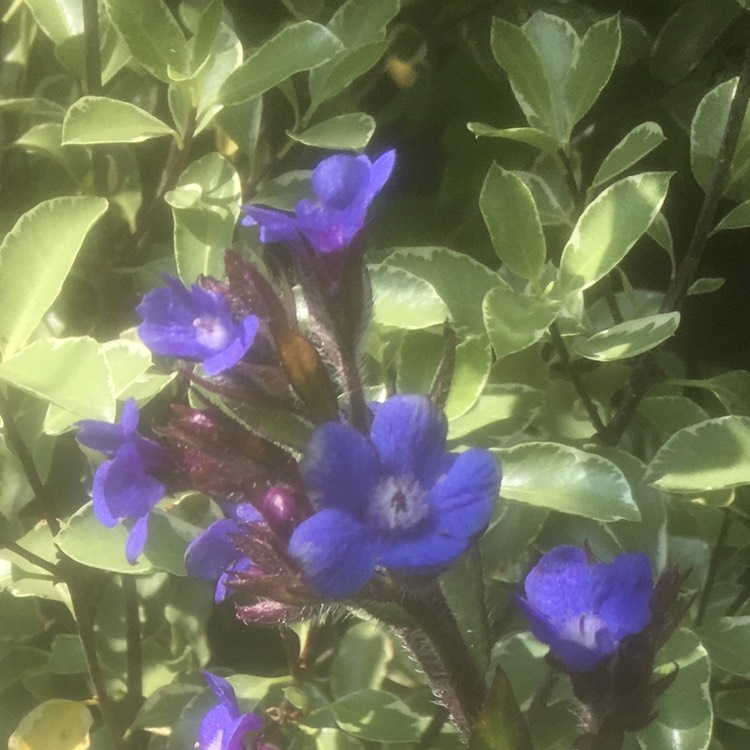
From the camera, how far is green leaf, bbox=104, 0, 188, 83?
0.58m

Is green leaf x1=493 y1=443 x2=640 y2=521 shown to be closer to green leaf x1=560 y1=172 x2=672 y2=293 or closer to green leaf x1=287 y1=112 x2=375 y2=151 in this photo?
green leaf x1=560 y1=172 x2=672 y2=293

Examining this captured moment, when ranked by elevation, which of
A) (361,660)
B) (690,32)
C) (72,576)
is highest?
(690,32)

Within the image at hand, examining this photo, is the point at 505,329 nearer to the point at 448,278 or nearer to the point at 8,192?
the point at 448,278

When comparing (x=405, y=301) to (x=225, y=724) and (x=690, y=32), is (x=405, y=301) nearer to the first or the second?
(x=225, y=724)

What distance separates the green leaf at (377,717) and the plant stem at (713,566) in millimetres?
230

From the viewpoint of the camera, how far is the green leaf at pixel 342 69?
2.08 feet

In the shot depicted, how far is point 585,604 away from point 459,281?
231 mm

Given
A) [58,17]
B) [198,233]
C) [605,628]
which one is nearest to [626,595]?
[605,628]

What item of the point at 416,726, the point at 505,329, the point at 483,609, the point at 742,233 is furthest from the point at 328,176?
the point at 742,233

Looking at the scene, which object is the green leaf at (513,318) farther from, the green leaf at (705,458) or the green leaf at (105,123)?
the green leaf at (105,123)

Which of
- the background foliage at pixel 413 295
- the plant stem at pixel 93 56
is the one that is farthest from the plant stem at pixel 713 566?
the plant stem at pixel 93 56

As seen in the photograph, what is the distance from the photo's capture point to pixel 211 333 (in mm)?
414

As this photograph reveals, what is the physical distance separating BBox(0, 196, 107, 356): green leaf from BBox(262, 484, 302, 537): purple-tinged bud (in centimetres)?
23

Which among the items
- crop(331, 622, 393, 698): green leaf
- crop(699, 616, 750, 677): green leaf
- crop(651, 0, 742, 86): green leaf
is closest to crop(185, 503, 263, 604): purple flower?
crop(331, 622, 393, 698): green leaf
